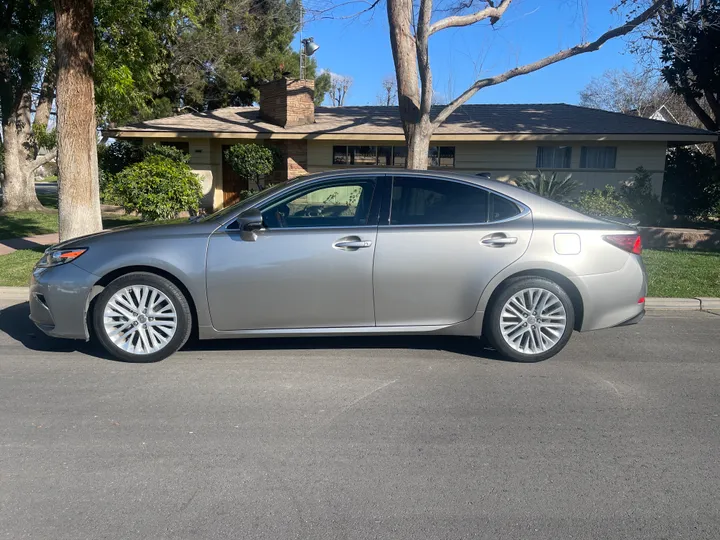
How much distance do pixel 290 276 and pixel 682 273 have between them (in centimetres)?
755

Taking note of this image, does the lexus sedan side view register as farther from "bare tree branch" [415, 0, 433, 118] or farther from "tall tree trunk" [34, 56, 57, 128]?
"tall tree trunk" [34, 56, 57, 128]

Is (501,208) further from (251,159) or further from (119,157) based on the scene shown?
(119,157)

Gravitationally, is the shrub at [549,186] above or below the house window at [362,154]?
below

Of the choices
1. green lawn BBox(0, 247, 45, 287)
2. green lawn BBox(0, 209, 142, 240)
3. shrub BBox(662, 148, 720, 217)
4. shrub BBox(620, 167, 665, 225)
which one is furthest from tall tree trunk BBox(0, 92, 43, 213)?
shrub BBox(662, 148, 720, 217)

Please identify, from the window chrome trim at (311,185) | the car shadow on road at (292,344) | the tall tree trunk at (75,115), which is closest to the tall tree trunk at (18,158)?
the tall tree trunk at (75,115)

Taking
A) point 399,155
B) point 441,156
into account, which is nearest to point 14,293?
point 399,155

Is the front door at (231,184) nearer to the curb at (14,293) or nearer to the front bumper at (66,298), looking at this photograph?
the curb at (14,293)

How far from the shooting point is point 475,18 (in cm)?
1168

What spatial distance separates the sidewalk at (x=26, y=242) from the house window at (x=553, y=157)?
13.2 m

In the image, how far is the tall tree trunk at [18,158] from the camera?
62.8ft

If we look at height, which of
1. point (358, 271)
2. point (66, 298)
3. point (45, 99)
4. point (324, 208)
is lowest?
point (66, 298)

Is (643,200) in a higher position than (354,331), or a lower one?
higher

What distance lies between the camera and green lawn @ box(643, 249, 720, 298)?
894 centimetres

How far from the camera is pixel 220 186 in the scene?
65.4ft
